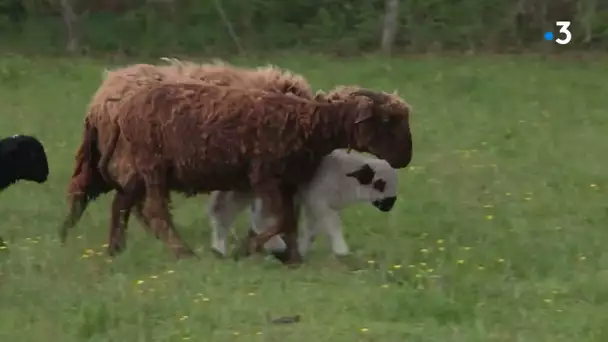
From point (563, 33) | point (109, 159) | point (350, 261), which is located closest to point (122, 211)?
point (109, 159)

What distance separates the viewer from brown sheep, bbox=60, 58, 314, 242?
9.71 meters

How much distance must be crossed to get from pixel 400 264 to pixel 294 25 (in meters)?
19.1

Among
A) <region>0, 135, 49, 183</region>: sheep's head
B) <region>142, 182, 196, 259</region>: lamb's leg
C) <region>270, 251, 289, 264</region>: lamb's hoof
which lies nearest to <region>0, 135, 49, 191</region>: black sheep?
<region>0, 135, 49, 183</region>: sheep's head

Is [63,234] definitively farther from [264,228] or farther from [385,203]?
[385,203]

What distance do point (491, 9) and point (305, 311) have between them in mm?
20187

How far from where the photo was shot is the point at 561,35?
2539cm

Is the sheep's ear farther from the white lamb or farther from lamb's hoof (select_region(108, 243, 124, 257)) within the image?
the white lamb

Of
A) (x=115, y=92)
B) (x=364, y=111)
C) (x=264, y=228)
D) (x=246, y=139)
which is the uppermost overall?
(x=115, y=92)

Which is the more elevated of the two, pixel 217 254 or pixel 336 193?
pixel 336 193

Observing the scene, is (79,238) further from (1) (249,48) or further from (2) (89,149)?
(1) (249,48)

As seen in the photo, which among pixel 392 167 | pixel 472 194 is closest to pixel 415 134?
pixel 472 194

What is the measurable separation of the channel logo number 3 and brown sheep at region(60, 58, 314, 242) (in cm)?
1625

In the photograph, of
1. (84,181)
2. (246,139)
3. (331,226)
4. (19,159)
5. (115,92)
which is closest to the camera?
(246,139)

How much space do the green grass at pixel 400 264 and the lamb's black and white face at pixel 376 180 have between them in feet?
1.53
